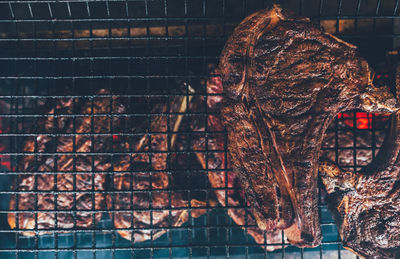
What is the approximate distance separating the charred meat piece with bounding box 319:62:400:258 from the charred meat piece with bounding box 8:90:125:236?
217 cm

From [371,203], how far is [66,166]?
9.65 feet

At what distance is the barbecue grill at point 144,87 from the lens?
2.90 metres

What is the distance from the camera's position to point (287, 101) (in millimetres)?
2439

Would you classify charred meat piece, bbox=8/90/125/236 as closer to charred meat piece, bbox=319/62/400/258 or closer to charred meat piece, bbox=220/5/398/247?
charred meat piece, bbox=220/5/398/247

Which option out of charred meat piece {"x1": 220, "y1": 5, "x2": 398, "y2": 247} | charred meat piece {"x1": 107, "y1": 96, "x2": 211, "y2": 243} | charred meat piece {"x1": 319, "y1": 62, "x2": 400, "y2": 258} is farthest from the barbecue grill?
charred meat piece {"x1": 220, "y1": 5, "x2": 398, "y2": 247}

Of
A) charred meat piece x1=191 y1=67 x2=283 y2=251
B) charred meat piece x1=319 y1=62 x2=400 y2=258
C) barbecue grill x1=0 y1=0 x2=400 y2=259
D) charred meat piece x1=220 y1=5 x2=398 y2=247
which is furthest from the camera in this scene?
charred meat piece x1=191 y1=67 x2=283 y2=251

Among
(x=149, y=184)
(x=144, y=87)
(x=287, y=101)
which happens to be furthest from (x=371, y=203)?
(x=144, y=87)

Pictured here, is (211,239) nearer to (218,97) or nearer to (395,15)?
(218,97)

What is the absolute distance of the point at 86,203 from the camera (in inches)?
121

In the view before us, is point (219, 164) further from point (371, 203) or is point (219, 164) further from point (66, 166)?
point (66, 166)

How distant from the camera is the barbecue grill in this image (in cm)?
290

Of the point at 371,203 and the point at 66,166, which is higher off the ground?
the point at 66,166

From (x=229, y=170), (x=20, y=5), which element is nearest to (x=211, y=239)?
(x=229, y=170)

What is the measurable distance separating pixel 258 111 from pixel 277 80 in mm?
292
